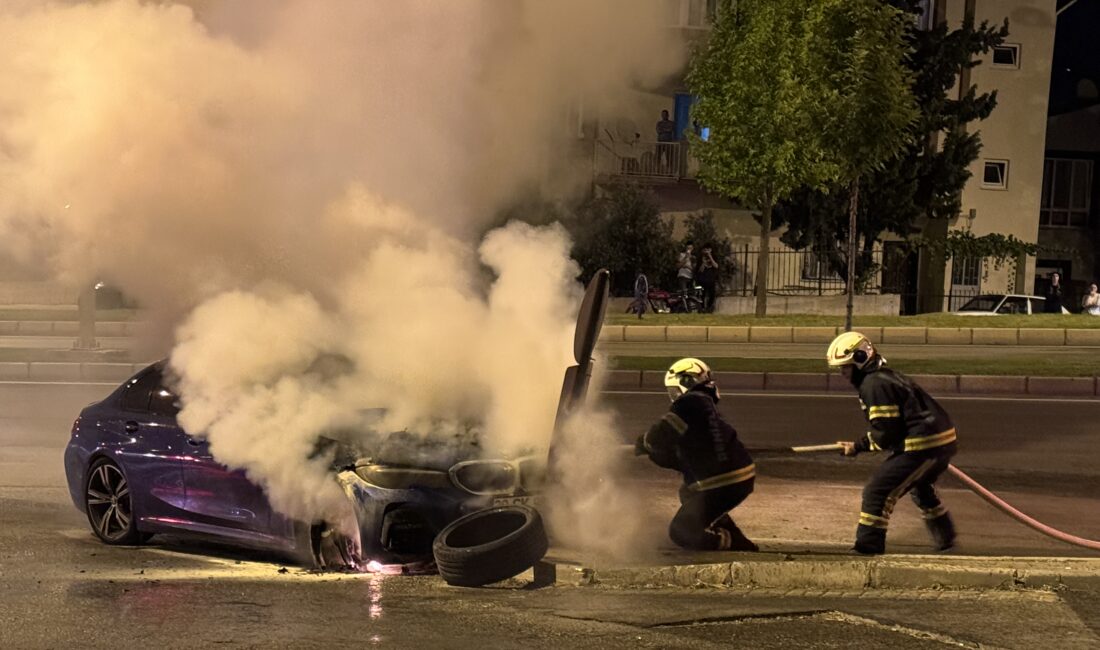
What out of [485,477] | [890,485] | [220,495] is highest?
[485,477]

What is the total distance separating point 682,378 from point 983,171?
3317 cm

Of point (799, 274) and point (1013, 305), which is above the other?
point (799, 274)

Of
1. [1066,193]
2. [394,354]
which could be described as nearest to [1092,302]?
[1066,193]

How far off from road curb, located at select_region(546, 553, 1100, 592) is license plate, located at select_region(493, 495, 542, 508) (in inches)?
13.7

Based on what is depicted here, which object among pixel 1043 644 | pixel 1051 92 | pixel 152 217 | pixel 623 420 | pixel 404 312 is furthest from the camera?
pixel 1051 92

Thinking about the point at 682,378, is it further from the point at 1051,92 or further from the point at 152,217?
the point at 1051,92

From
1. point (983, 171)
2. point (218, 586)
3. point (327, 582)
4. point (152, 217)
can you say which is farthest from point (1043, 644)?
point (983, 171)

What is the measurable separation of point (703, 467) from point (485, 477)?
59.9 inches

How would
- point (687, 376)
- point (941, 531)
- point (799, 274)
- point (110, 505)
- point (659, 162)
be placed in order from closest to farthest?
point (687, 376)
point (941, 531)
point (110, 505)
point (659, 162)
point (799, 274)

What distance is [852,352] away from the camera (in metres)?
8.13

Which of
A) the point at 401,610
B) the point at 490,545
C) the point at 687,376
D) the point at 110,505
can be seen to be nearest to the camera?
the point at 401,610

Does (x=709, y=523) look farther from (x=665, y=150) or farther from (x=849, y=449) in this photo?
(x=665, y=150)

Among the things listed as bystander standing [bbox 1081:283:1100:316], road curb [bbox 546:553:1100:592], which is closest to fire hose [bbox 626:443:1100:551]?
road curb [bbox 546:553:1100:592]

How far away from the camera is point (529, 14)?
821 cm
